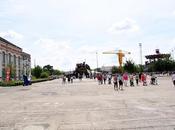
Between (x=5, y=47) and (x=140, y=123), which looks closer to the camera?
(x=140, y=123)

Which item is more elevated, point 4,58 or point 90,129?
point 4,58

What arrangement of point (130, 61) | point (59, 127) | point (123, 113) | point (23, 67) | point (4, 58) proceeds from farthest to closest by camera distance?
point (130, 61)
point (23, 67)
point (4, 58)
point (123, 113)
point (59, 127)

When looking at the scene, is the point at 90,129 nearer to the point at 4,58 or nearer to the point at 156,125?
the point at 156,125

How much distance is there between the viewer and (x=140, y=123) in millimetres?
12469

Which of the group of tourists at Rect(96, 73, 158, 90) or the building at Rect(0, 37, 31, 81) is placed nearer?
the group of tourists at Rect(96, 73, 158, 90)

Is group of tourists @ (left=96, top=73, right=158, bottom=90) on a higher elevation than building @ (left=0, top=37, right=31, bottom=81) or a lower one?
lower

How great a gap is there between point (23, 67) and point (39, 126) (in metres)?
126

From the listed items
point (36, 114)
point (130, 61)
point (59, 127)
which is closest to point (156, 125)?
point (59, 127)

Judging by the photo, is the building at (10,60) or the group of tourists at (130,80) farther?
the building at (10,60)

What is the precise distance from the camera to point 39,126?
12703 mm

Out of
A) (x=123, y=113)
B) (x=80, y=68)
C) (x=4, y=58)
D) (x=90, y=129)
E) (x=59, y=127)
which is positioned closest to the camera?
(x=90, y=129)

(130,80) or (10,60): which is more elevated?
(10,60)

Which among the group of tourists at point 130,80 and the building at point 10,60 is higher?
the building at point 10,60

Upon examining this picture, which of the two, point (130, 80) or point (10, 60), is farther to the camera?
point (10, 60)
